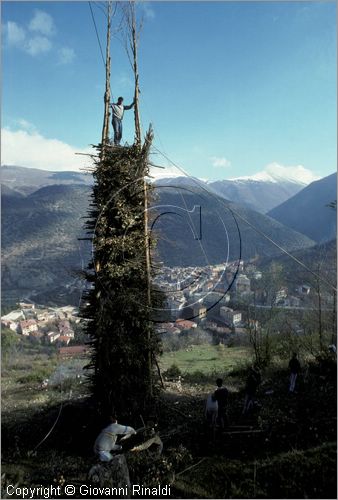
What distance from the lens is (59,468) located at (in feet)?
28.6

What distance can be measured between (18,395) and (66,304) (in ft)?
172

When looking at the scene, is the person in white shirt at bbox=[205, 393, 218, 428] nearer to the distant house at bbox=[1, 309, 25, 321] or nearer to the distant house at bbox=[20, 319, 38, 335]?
the distant house at bbox=[20, 319, 38, 335]

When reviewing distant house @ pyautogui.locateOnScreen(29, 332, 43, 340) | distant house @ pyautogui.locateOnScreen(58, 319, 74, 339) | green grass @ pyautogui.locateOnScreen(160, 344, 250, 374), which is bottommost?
distant house @ pyautogui.locateOnScreen(29, 332, 43, 340)

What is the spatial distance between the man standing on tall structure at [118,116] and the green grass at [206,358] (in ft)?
61.0

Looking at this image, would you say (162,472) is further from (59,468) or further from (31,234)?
(31,234)

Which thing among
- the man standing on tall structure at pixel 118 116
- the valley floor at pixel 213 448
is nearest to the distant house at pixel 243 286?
the valley floor at pixel 213 448

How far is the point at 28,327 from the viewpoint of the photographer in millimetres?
61875

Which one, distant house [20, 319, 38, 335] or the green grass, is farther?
distant house [20, 319, 38, 335]

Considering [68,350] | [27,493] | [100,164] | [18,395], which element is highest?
[100,164]

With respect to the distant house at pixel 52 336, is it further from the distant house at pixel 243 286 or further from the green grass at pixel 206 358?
the distant house at pixel 243 286

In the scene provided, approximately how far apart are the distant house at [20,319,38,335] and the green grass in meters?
36.2

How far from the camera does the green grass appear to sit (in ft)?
87.1

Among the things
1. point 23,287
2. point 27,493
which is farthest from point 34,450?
point 23,287

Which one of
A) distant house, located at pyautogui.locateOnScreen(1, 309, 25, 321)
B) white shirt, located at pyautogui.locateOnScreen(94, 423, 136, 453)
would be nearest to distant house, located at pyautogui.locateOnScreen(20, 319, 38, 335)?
distant house, located at pyautogui.locateOnScreen(1, 309, 25, 321)
